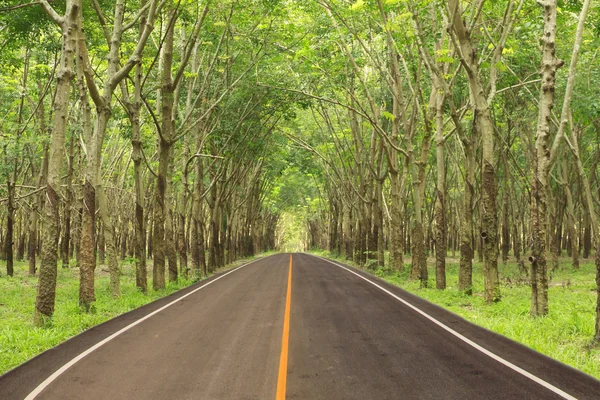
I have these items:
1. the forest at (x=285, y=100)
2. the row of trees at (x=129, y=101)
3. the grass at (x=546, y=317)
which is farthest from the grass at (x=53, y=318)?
the grass at (x=546, y=317)

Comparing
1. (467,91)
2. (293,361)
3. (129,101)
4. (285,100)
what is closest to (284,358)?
(293,361)

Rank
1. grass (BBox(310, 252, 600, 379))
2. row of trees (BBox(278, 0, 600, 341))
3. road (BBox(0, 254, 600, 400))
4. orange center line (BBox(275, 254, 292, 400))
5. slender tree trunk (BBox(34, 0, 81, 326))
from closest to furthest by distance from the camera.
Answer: orange center line (BBox(275, 254, 292, 400)) < road (BBox(0, 254, 600, 400)) < grass (BBox(310, 252, 600, 379)) < slender tree trunk (BBox(34, 0, 81, 326)) < row of trees (BBox(278, 0, 600, 341))

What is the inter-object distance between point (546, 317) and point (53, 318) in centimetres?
1130

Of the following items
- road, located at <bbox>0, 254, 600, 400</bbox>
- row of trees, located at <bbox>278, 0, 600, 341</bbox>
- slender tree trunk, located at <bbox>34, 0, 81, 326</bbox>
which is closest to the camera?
road, located at <bbox>0, 254, 600, 400</bbox>

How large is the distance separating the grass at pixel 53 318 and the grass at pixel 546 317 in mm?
8835

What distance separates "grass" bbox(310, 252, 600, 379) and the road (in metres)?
0.53

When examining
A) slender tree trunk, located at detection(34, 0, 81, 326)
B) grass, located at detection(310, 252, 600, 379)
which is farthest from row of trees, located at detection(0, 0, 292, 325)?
grass, located at detection(310, 252, 600, 379)

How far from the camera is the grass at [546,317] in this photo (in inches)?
329

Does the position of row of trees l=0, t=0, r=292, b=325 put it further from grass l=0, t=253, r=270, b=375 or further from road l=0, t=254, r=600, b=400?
road l=0, t=254, r=600, b=400

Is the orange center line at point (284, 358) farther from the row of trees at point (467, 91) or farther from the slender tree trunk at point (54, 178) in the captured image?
the row of trees at point (467, 91)

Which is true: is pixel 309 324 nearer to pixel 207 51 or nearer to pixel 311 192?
pixel 207 51

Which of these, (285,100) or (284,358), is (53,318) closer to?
(284,358)

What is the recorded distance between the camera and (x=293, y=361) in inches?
288

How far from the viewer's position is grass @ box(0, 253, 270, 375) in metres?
8.66
